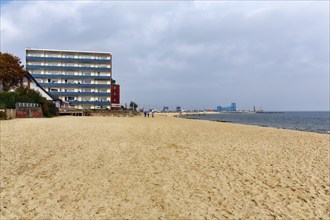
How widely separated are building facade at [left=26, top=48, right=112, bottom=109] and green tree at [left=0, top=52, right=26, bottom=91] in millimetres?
36065

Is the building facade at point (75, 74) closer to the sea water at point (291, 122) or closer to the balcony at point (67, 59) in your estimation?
the balcony at point (67, 59)

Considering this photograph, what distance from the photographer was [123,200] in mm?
7102

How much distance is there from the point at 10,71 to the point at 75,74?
40.9m

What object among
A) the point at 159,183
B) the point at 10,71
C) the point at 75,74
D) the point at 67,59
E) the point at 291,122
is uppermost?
the point at 67,59

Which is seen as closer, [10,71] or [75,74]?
[10,71]

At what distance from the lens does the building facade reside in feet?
291

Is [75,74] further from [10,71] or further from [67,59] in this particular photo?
[10,71]

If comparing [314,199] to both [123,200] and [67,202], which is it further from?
[67,202]

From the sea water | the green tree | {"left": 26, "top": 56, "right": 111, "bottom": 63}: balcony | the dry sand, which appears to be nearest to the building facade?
{"left": 26, "top": 56, "right": 111, "bottom": 63}: balcony

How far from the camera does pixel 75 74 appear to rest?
299ft

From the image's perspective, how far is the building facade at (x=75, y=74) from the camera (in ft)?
291

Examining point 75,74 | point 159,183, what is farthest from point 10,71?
point 159,183

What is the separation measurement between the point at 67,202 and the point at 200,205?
12.2 feet

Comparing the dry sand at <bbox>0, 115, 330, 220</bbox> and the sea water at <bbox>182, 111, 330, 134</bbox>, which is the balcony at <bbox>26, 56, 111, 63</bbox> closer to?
the sea water at <bbox>182, 111, 330, 134</bbox>
